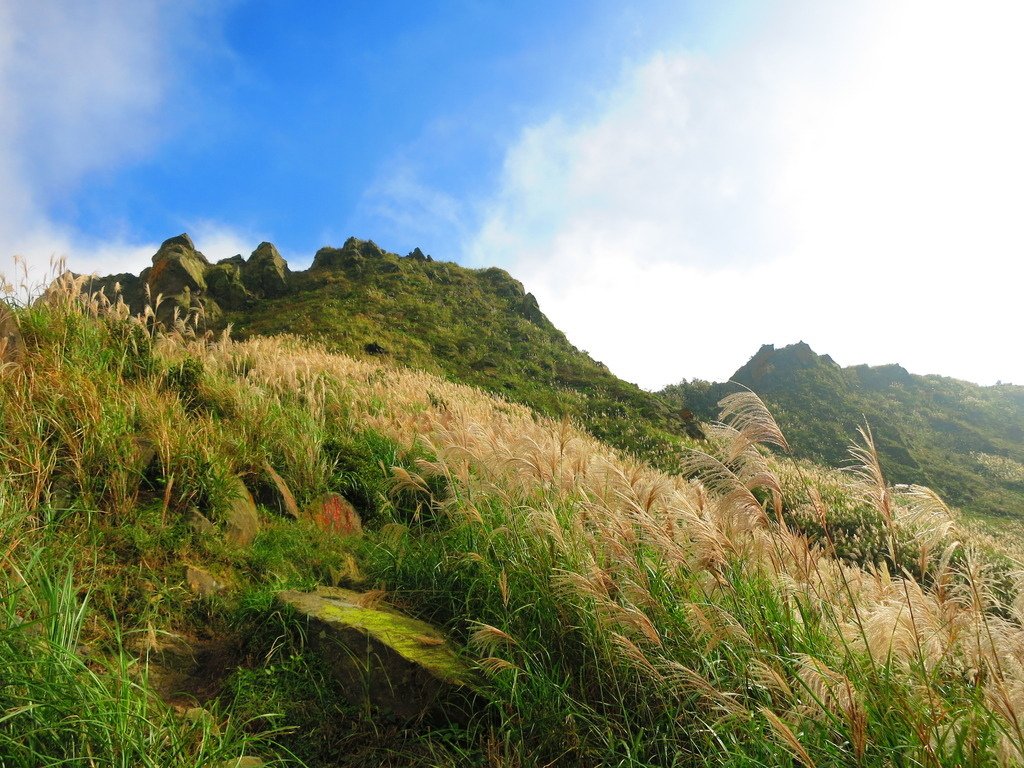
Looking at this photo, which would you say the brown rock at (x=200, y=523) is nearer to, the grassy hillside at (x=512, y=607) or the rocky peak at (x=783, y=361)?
the grassy hillside at (x=512, y=607)

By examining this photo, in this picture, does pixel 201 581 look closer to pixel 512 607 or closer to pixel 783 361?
pixel 512 607

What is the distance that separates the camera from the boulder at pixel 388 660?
321cm

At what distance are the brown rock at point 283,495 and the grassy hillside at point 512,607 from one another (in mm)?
112

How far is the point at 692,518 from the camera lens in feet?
9.41

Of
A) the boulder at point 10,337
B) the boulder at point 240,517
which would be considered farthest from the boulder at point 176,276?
the boulder at point 240,517

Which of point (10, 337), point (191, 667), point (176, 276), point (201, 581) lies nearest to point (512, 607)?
point (191, 667)

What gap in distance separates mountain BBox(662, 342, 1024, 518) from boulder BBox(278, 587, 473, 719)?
32.3 metres

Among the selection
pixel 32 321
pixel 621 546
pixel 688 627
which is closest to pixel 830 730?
pixel 688 627

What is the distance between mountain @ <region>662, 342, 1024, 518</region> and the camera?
36.1 metres

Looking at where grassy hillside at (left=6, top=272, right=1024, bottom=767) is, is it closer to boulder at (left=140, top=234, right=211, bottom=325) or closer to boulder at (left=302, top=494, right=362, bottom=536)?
boulder at (left=302, top=494, right=362, bottom=536)

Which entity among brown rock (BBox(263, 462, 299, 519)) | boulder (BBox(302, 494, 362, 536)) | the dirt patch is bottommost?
the dirt patch

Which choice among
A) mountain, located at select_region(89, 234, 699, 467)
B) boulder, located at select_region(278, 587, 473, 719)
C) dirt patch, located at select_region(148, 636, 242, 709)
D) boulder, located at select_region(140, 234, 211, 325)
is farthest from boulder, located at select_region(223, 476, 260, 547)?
boulder, located at select_region(140, 234, 211, 325)

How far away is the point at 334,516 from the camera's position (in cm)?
559

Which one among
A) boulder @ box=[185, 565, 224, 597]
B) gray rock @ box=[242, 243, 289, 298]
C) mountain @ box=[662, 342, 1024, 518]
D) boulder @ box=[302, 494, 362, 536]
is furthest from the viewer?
gray rock @ box=[242, 243, 289, 298]
